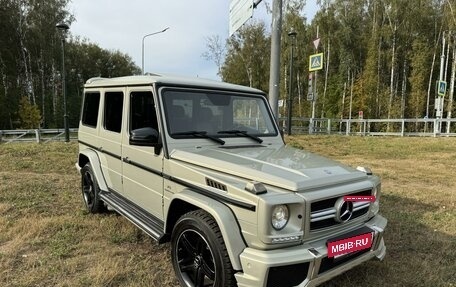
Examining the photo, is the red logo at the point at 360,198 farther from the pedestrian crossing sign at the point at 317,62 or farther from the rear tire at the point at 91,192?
the pedestrian crossing sign at the point at 317,62

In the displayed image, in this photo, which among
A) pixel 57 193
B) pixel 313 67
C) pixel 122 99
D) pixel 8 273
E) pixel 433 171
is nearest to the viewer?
pixel 8 273

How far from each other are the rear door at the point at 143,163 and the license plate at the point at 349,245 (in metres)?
1.74

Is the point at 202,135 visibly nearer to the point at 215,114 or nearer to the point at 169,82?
the point at 215,114

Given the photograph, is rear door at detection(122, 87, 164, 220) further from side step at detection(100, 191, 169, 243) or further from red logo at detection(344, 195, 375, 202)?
red logo at detection(344, 195, 375, 202)

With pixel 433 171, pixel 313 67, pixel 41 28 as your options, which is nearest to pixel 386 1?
pixel 313 67

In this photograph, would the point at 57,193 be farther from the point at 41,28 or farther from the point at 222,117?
the point at 41,28

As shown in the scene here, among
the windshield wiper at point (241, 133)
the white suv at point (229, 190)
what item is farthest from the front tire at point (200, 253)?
the windshield wiper at point (241, 133)

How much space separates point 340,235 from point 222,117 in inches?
70.8

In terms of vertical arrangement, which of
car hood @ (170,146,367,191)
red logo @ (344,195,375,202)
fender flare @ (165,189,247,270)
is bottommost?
fender flare @ (165,189,247,270)

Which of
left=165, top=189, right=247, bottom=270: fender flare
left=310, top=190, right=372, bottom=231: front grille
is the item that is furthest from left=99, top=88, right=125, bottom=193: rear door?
left=310, top=190, right=372, bottom=231: front grille

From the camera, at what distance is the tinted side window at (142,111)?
12.8 ft

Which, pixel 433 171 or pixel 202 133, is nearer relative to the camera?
pixel 202 133

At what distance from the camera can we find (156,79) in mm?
3908

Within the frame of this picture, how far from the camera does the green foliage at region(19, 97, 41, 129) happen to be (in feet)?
113
